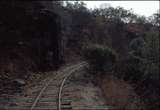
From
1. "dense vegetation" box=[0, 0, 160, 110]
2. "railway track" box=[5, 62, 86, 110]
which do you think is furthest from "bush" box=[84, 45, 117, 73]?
"railway track" box=[5, 62, 86, 110]

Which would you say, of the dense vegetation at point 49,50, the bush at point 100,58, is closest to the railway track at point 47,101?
the dense vegetation at point 49,50

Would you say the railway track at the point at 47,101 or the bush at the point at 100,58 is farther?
the bush at the point at 100,58

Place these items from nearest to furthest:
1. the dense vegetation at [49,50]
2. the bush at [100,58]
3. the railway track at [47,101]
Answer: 1. the railway track at [47,101]
2. the dense vegetation at [49,50]
3. the bush at [100,58]

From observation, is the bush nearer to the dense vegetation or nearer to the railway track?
the dense vegetation

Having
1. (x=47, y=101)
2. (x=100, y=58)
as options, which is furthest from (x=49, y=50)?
(x=47, y=101)

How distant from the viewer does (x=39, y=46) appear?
26.8 m

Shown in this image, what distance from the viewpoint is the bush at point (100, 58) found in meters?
21.7

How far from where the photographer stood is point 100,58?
21688 millimetres

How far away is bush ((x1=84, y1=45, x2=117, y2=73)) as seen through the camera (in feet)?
71.2

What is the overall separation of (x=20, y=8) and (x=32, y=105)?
1265 cm

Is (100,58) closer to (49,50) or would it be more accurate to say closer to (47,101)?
(49,50)

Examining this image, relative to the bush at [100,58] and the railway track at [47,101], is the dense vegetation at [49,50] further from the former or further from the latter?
the railway track at [47,101]

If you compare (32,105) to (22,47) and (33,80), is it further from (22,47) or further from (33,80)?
(22,47)

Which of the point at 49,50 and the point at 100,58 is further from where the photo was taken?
the point at 49,50
